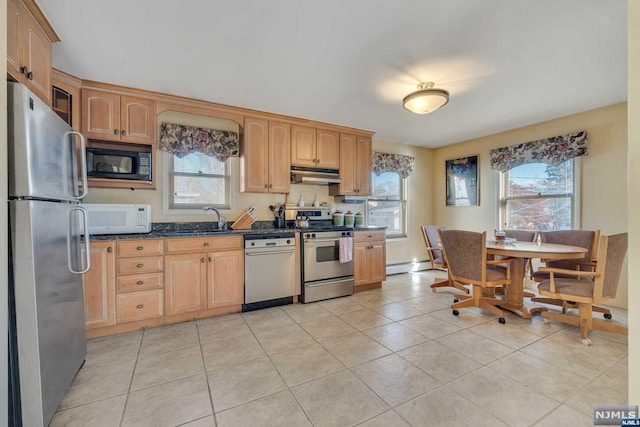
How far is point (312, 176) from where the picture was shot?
3838 millimetres

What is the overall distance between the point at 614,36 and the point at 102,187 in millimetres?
4663

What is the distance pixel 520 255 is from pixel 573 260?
101 cm

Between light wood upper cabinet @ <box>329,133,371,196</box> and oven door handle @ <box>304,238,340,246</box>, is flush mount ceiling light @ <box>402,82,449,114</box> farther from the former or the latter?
→ oven door handle @ <box>304,238,340,246</box>

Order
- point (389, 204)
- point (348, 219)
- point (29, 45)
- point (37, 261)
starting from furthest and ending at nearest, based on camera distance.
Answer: point (389, 204), point (348, 219), point (29, 45), point (37, 261)

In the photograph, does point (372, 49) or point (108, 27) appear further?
point (372, 49)

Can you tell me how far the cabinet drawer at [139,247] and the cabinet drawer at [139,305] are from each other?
1.24 feet

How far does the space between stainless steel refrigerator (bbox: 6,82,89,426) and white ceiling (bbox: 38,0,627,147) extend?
92cm

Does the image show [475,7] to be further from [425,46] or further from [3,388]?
[3,388]

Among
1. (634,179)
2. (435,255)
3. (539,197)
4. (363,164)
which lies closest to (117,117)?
(363,164)

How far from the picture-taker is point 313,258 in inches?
136

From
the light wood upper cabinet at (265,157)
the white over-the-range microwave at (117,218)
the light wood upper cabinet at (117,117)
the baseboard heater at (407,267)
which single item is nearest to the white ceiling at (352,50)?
the light wood upper cabinet at (117,117)

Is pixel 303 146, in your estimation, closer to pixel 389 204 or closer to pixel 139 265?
pixel 389 204

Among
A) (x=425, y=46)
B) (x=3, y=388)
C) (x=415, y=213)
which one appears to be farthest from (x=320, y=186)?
(x=3, y=388)

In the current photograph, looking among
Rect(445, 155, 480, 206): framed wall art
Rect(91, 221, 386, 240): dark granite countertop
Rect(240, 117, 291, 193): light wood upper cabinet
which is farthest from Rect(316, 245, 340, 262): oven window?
Rect(445, 155, 480, 206): framed wall art
